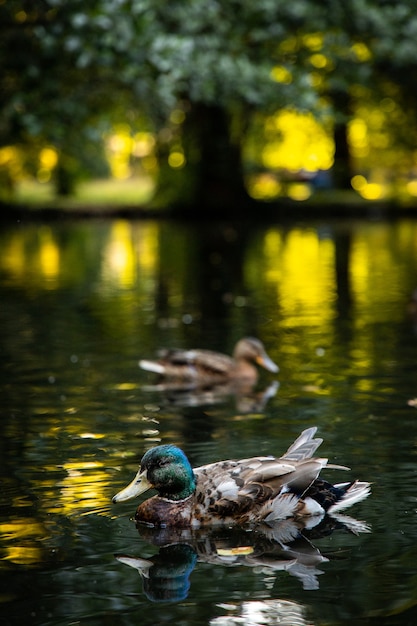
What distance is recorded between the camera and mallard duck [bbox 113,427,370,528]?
25.8 ft

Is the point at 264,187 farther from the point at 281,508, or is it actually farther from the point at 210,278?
the point at 281,508

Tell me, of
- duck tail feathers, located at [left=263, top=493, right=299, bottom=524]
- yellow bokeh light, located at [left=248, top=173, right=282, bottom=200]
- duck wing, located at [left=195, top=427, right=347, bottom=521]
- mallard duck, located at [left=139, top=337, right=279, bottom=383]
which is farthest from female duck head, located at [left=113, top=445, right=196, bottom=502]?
yellow bokeh light, located at [left=248, top=173, right=282, bottom=200]

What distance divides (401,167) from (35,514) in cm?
5363

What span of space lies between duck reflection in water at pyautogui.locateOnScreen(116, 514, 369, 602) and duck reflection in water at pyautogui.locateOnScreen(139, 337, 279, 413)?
4.63 meters

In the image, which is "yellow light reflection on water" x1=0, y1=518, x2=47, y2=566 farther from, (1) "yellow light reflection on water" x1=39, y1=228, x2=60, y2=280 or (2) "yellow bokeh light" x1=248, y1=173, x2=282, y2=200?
(2) "yellow bokeh light" x1=248, y1=173, x2=282, y2=200

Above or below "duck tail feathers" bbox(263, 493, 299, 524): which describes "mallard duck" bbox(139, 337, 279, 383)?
below

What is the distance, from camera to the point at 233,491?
7867mm

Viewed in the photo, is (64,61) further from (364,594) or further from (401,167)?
(401,167)

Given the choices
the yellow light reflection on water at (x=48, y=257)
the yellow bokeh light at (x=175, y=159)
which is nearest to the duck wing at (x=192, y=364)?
the yellow light reflection on water at (x=48, y=257)

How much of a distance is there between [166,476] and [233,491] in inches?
15.7

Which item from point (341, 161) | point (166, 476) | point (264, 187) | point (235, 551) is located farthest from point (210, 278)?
point (264, 187)

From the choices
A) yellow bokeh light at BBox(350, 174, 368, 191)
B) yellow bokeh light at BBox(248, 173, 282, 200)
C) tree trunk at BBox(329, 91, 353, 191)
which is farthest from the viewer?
yellow bokeh light at BBox(350, 174, 368, 191)

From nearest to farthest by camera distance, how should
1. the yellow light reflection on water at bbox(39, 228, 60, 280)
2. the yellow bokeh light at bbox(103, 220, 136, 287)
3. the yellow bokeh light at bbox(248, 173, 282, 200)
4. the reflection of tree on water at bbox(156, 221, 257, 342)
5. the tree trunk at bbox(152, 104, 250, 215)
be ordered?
1. the reflection of tree on water at bbox(156, 221, 257, 342)
2. the yellow bokeh light at bbox(103, 220, 136, 287)
3. the yellow light reflection on water at bbox(39, 228, 60, 280)
4. the tree trunk at bbox(152, 104, 250, 215)
5. the yellow bokeh light at bbox(248, 173, 282, 200)

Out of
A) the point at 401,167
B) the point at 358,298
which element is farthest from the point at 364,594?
the point at 401,167
